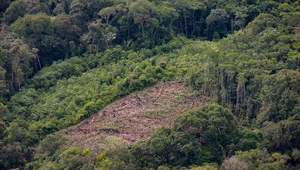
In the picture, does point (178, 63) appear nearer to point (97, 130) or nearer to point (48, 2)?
point (97, 130)

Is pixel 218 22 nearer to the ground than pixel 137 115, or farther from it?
farther from it

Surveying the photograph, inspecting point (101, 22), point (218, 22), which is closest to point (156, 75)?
point (101, 22)

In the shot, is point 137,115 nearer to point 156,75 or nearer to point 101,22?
point 156,75

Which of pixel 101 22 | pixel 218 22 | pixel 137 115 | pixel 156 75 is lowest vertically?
pixel 137 115

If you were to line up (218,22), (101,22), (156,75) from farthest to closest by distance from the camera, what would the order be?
1. (218,22)
2. (101,22)
3. (156,75)

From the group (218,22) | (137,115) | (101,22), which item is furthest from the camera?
(218,22)

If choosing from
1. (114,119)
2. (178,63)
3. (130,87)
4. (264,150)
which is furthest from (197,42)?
(264,150)
